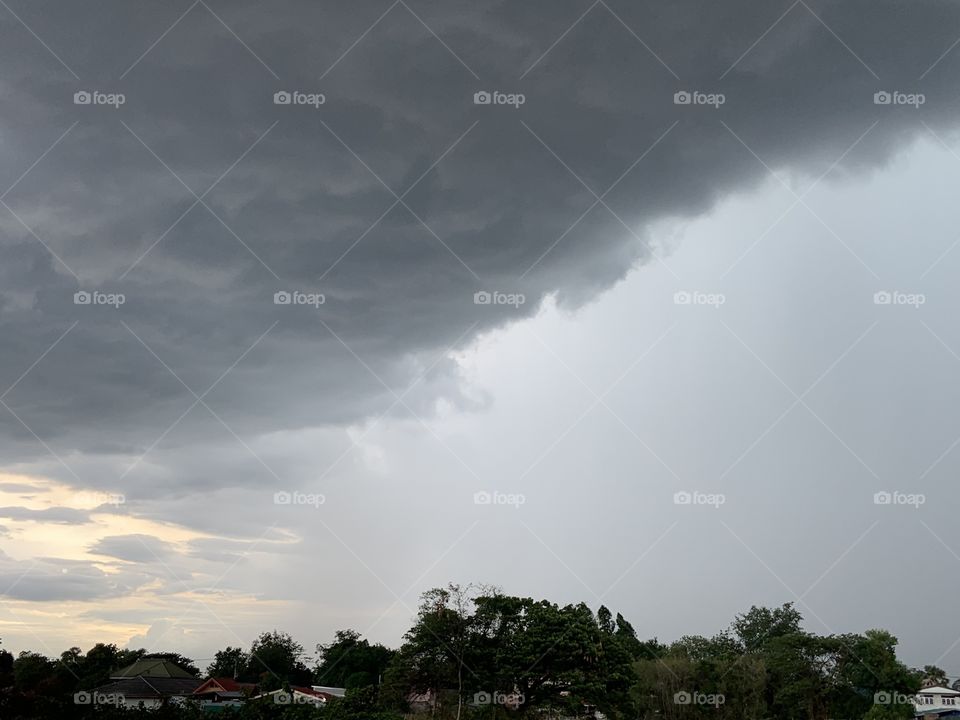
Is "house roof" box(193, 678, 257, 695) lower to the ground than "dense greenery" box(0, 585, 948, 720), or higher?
lower

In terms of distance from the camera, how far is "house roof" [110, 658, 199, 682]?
70.8 meters

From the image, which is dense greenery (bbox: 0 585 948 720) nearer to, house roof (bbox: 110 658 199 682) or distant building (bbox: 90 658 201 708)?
distant building (bbox: 90 658 201 708)

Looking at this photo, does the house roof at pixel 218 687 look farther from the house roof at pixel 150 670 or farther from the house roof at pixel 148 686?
the house roof at pixel 150 670

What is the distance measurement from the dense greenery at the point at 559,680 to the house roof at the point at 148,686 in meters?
2.74

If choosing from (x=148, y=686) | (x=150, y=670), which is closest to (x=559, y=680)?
(x=148, y=686)

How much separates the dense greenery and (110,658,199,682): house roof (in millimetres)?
14789

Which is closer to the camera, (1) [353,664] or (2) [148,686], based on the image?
(2) [148,686]

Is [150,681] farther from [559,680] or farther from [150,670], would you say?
[559,680]

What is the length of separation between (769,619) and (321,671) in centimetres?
4434

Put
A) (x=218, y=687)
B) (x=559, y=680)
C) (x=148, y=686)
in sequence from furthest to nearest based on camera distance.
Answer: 1. (x=218, y=687)
2. (x=148, y=686)
3. (x=559, y=680)

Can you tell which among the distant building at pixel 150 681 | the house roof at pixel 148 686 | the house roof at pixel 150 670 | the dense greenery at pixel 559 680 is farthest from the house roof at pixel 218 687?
the dense greenery at pixel 559 680

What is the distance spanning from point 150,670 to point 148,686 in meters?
12.9

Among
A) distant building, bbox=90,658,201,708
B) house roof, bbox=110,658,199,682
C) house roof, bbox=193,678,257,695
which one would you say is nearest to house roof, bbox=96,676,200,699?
distant building, bbox=90,658,201,708

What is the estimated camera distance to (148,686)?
200 ft
